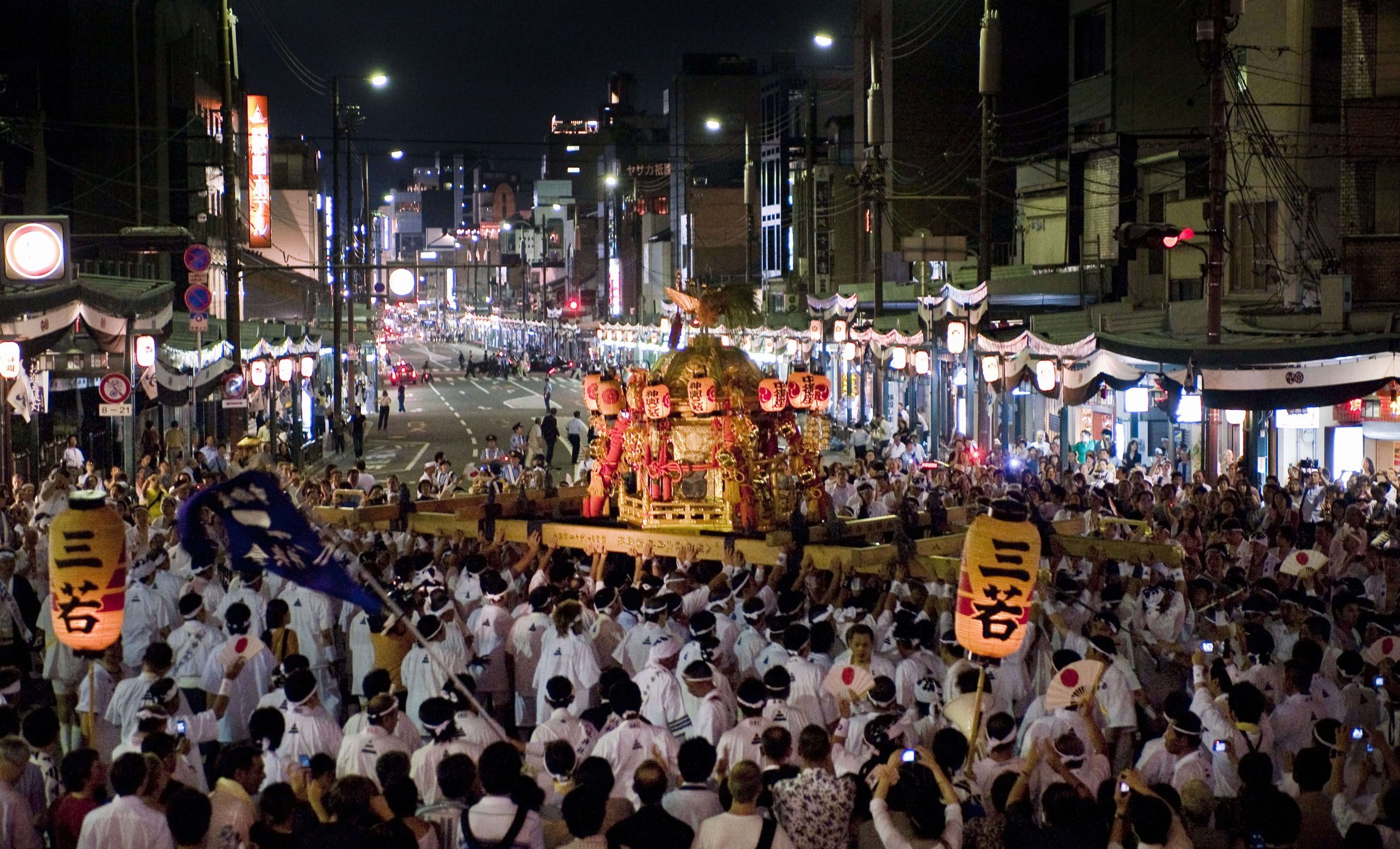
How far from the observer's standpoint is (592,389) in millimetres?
16500

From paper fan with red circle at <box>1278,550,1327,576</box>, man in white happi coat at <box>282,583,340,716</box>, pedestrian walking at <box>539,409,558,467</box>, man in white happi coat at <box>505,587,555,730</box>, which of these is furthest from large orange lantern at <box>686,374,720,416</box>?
pedestrian walking at <box>539,409,558,467</box>

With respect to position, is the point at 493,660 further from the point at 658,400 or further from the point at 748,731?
the point at 658,400

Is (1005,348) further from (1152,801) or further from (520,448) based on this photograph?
(1152,801)

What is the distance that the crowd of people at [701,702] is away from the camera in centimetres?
684

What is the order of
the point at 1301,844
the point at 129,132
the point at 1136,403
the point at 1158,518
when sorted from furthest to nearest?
the point at 129,132
the point at 1136,403
the point at 1158,518
the point at 1301,844

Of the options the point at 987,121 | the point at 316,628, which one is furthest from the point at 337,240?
the point at 316,628

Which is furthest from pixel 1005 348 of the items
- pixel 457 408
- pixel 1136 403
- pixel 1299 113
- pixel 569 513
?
pixel 457 408

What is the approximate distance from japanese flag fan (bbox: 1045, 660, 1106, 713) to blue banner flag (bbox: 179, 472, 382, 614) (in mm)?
4053

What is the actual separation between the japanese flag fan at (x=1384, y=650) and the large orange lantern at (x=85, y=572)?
316 inches

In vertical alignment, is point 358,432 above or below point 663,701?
above

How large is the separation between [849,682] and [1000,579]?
1488 millimetres

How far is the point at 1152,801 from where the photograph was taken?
21.5 ft

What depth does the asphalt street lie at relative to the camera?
39.1 meters

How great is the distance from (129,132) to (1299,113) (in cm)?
2809
